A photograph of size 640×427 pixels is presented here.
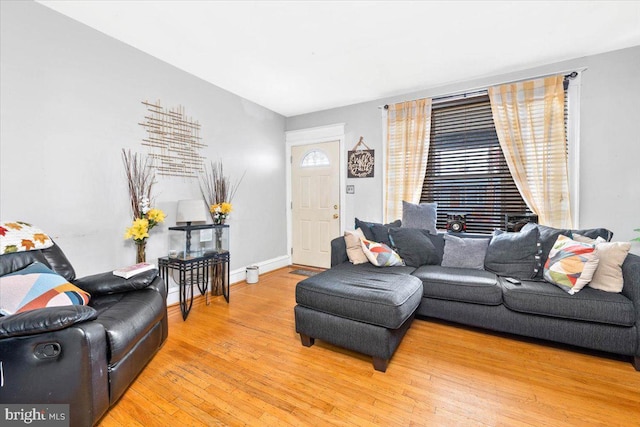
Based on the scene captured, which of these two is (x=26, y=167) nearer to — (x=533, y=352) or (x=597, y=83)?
(x=533, y=352)

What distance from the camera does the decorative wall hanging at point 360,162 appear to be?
4.13 m

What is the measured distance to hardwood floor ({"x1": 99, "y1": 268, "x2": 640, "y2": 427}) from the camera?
4.85ft

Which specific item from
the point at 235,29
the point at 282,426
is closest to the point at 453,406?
the point at 282,426

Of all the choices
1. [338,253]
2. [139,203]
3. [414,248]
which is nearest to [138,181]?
[139,203]

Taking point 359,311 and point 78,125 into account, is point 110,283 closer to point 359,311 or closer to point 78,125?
point 78,125

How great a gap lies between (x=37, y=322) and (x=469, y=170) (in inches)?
159

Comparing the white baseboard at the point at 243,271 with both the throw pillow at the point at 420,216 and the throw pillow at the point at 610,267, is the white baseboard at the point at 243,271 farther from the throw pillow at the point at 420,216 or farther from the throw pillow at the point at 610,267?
the throw pillow at the point at 610,267

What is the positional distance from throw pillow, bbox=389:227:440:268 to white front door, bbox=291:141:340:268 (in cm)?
156

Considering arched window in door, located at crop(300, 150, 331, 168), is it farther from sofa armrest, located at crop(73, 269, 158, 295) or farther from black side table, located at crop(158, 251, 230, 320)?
sofa armrest, located at crop(73, 269, 158, 295)

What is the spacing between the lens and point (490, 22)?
2.34m

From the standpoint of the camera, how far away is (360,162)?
4211mm

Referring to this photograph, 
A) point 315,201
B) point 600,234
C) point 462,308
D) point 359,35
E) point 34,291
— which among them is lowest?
point 462,308

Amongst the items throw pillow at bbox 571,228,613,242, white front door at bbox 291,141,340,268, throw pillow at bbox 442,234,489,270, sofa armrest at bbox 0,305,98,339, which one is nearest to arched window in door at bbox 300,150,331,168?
white front door at bbox 291,141,340,268

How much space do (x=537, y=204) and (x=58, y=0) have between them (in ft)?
15.6
